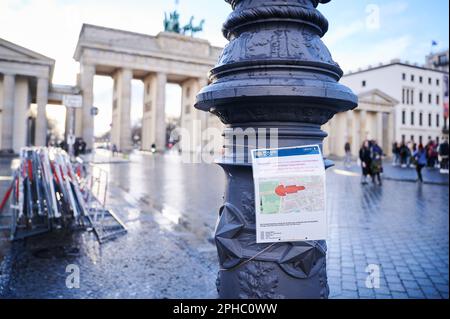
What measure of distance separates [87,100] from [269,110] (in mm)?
48130

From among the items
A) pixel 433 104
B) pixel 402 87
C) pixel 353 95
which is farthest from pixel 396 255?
pixel 433 104

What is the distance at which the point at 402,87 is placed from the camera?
69812 millimetres

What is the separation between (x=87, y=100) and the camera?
45812 mm

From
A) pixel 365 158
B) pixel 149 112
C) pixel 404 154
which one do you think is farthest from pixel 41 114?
pixel 404 154

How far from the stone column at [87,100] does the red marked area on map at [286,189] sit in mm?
45147

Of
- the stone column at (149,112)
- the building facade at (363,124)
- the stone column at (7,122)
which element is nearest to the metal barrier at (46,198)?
the stone column at (7,122)

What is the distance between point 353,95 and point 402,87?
253 feet

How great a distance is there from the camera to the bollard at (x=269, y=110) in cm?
158

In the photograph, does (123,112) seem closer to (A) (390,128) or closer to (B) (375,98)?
(B) (375,98)

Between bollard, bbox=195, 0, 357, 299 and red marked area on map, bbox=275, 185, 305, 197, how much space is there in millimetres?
142

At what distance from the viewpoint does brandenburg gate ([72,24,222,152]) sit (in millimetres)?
46000

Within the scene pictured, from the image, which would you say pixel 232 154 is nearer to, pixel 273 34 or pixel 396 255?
pixel 273 34

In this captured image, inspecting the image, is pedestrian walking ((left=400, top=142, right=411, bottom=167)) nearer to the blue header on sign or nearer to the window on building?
the blue header on sign

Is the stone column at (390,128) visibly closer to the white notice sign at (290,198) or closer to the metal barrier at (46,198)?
the metal barrier at (46,198)
